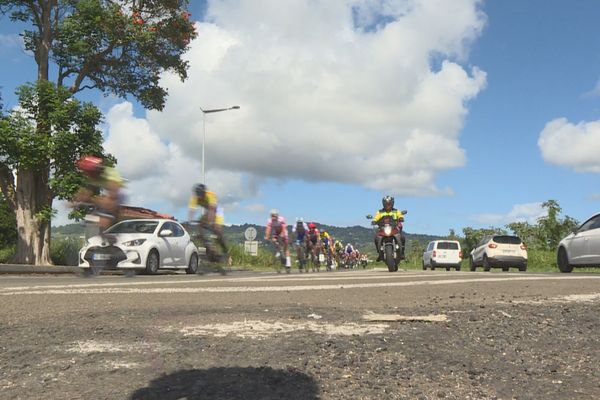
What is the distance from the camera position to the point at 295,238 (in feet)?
65.5

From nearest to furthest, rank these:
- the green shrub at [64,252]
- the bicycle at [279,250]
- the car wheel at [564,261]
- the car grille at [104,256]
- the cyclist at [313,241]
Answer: the car grille at [104,256] → the bicycle at [279,250] → the car wheel at [564,261] → the cyclist at [313,241] → the green shrub at [64,252]

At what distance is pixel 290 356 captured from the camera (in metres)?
4.36

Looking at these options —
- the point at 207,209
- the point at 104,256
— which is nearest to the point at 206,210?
the point at 207,209

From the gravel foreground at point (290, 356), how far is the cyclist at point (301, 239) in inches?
532

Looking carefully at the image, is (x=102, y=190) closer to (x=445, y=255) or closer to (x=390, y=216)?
(x=390, y=216)

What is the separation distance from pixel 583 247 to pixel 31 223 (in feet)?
59.8

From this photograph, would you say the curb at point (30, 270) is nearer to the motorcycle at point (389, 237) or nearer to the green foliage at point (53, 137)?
the green foliage at point (53, 137)

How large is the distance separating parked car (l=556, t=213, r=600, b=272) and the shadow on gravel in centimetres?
1452

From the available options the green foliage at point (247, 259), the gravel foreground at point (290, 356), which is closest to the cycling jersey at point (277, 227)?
the gravel foreground at point (290, 356)

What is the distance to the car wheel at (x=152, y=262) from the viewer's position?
17125 millimetres

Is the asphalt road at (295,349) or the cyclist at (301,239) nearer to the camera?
the asphalt road at (295,349)

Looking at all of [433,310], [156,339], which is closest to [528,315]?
[433,310]

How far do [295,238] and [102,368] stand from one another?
15933 mm

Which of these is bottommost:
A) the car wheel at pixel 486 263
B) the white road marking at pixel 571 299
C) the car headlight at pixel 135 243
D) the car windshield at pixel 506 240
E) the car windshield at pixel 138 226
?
the white road marking at pixel 571 299
